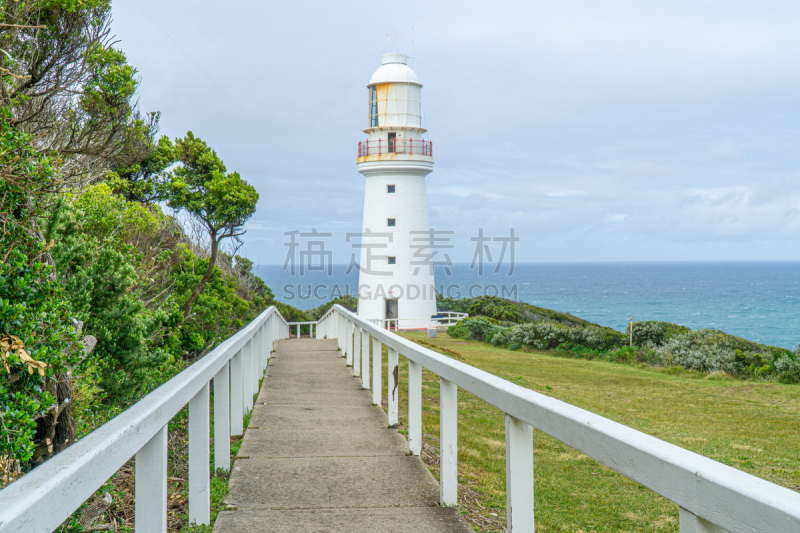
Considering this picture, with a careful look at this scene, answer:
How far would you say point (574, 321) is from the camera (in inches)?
1748

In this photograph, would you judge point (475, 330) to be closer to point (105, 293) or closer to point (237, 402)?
point (105, 293)

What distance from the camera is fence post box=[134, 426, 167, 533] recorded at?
8.26 ft

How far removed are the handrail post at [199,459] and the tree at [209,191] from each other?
943cm

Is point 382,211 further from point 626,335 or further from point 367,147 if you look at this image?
point 626,335

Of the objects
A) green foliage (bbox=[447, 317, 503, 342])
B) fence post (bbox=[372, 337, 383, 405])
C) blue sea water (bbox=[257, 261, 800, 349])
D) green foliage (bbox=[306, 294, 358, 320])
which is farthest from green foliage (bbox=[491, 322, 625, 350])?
blue sea water (bbox=[257, 261, 800, 349])

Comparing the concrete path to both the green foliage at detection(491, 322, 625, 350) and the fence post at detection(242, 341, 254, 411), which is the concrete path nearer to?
the fence post at detection(242, 341, 254, 411)

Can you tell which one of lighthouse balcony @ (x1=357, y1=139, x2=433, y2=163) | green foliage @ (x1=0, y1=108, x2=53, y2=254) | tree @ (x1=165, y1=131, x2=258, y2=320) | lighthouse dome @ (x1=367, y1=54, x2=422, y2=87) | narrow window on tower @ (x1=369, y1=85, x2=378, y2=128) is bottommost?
green foliage @ (x1=0, y1=108, x2=53, y2=254)

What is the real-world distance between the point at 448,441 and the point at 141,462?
1.92m

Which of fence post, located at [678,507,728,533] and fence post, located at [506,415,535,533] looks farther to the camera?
fence post, located at [506,415,535,533]

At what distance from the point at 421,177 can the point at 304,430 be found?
77.1 ft

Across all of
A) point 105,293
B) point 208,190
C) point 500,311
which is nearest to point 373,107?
point 500,311

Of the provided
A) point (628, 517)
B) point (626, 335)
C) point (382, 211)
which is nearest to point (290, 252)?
point (382, 211)

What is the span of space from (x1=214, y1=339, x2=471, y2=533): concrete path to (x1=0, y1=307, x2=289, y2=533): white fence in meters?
0.39

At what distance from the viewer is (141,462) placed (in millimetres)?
2602
